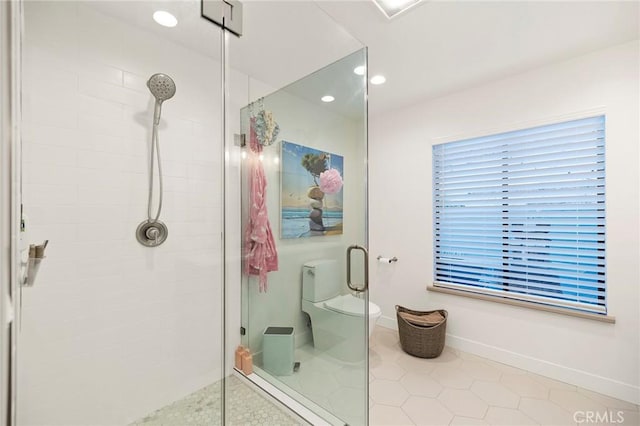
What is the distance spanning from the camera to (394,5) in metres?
1.54

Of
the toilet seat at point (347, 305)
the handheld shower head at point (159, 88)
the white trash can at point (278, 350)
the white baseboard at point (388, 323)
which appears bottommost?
the white baseboard at point (388, 323)

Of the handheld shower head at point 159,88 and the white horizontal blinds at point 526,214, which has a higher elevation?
the handheld shower head at point 159,88

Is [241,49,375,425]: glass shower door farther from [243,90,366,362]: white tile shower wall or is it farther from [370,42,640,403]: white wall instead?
[370,42,640,403]: white wall

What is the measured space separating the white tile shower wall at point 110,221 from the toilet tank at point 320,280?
1.93ft

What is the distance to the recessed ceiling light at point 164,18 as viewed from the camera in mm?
1448

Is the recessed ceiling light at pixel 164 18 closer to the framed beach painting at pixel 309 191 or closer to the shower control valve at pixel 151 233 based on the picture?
the framed beach painting at pixel 309 191

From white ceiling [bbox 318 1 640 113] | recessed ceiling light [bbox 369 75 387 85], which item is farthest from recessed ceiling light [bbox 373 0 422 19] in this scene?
recessed ceiling light [bbox 369 75 387 85]

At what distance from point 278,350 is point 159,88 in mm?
1709

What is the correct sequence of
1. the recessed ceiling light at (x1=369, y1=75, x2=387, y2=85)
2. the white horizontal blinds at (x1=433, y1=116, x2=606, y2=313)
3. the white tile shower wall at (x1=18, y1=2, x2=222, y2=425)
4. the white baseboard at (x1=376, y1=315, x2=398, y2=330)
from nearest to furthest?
the white tile shower wall at (x1=18, y1=2, x2=222, y2=425) → the white horizontal blinds at (x1=433, y1=116, x2=606, y2=313) → the recessed ceiling light at (x1=369, y1=75, x2=387, y2=85) → the white baseboard at (x1=376, y1=315, x2=398, y2=330)

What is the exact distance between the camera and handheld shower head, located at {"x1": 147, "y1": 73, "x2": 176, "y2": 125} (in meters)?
1.48

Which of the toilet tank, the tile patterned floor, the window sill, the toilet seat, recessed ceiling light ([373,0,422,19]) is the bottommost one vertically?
the tile patterned floor

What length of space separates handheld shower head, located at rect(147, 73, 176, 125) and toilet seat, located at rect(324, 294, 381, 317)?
1500mm

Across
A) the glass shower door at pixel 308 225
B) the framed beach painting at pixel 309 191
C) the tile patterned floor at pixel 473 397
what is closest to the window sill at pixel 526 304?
the tile patterned floor at pixel 473 397

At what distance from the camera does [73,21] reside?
1.26 m
